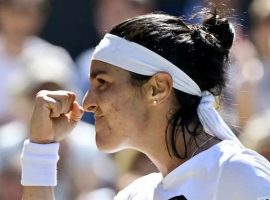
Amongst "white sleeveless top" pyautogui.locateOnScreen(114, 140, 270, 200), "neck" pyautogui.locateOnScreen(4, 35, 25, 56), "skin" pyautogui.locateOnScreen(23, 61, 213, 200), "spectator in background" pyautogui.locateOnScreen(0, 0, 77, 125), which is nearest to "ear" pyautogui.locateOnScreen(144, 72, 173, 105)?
"skin" pyautogui.locateOnScreen(23, 61, 213, 200)

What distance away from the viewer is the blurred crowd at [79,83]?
12.5ft

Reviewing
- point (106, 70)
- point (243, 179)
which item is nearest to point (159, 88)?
point (106, 70)

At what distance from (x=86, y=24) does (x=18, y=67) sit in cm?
80

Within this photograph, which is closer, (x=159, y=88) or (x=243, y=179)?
(x=243, y=179)

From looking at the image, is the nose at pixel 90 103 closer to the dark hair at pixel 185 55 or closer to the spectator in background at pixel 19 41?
the dark hair at pixel 185 55

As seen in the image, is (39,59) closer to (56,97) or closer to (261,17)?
(261,17)

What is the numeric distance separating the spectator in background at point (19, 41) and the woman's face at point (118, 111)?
2.04 metres

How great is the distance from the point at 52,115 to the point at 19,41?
210 centimetres

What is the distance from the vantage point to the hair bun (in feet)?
7.60

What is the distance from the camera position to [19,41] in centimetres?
438

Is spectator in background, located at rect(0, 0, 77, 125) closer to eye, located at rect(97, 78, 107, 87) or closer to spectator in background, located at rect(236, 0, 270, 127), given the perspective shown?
spectator in background, located at rect(236, 0, 270, 127)

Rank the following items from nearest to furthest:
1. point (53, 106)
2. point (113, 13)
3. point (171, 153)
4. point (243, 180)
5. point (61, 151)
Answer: point (243, 180) < point (171, 153) < point (53, 106) < point (61, 151) < point (113, 13)

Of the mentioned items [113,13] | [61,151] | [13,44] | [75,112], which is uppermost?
[75,112]

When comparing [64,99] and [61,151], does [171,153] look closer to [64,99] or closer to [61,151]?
[64,99]
